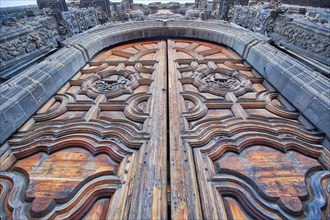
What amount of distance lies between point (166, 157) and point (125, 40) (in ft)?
14.8

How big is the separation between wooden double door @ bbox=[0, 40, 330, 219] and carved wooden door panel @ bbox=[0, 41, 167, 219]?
1 centimetres

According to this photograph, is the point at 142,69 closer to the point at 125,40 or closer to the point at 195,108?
Result: the point at 195,108

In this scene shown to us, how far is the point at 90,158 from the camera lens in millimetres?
2098

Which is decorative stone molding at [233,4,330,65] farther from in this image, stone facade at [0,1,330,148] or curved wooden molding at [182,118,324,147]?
curved wooden molding at [182,118,324,147]

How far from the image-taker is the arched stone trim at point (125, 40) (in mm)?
2430

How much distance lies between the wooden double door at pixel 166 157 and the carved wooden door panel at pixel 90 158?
10mm

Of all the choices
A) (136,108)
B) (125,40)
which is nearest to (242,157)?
(136,108)

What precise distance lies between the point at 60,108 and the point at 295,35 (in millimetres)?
4605

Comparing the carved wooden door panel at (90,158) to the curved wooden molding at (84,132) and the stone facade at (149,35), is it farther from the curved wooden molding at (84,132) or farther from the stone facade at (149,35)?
the stone facade at (149,35)

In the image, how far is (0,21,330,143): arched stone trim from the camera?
243 centimetres

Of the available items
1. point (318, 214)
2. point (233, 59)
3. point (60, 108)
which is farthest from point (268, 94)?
point (60, 108)

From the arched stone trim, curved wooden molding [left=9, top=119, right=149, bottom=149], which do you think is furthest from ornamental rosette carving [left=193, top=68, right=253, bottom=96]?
curved wooden molding [left=9, top=119, right=149, bottom=149]

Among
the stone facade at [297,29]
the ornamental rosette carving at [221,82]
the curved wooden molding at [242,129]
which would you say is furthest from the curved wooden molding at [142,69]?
the stone facade at [297,29]

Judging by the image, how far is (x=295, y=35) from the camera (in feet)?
12.7
